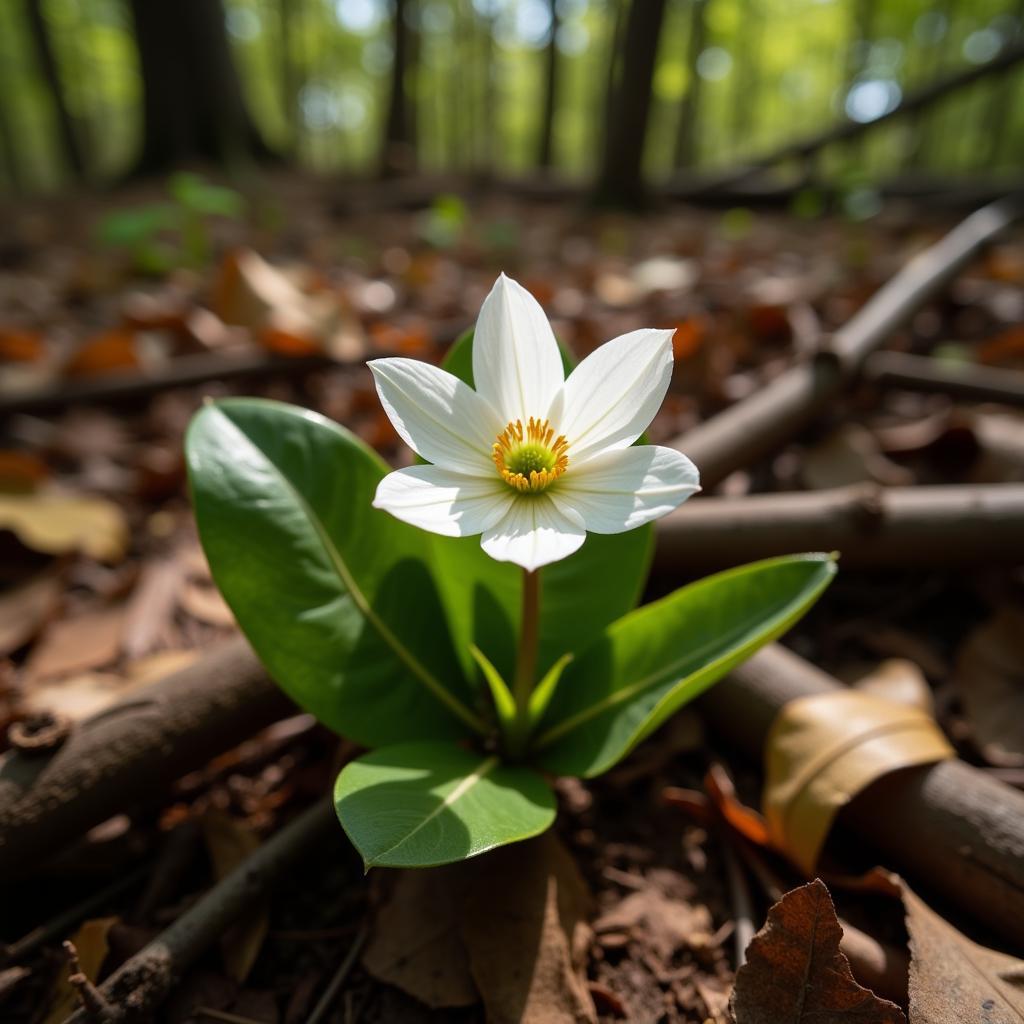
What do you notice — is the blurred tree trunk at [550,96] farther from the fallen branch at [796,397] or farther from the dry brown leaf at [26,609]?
the dry brown leaf at [26,609]

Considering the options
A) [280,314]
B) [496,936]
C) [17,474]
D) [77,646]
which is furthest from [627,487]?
[280,314]

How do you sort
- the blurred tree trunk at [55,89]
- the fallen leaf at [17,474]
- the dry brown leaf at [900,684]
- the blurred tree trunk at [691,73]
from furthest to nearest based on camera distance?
the blurred tree trunk at [691,73] → the blurred tree trunk at [55,89] → the fallen leaf at [17,474] → the dry brown leaf at [900,684]

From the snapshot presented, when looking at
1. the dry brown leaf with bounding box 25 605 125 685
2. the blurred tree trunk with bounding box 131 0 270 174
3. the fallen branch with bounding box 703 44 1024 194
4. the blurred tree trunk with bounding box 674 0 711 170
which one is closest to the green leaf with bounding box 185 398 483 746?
the dry brown leaf with bounding box 25 605 125 685

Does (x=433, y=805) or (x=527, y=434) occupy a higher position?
(x=527, y=434)

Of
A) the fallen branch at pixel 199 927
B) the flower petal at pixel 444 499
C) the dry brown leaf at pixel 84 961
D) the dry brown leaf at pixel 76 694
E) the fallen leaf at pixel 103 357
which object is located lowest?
the dry brown leaf at pixel 84 961

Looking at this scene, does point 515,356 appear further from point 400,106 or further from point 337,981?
point 400,106

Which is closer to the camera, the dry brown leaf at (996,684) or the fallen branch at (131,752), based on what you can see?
the fallen branch at (131,752)

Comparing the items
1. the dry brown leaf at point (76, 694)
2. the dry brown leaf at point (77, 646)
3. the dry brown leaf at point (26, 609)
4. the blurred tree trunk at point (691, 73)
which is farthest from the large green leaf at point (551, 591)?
the blurred tree trunk at point (691, 73)
